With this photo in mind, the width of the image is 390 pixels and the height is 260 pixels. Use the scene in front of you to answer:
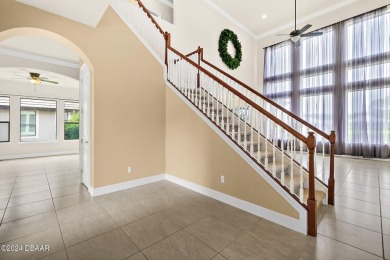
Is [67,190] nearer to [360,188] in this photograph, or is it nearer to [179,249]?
[179,249]

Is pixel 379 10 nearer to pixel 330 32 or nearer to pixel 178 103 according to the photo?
pixel 330 32

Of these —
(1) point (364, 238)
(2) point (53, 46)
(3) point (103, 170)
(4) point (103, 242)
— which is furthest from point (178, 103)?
(2) point (53, 46)

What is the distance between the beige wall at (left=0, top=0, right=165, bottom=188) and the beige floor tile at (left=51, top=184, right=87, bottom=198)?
684 millimetres

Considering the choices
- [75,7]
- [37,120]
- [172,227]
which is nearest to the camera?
[172,227]

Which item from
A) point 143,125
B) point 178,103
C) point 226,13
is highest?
point 226,13

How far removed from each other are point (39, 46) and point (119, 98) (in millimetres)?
3645

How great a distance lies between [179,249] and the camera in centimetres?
188

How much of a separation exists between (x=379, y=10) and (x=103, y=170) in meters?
9.79

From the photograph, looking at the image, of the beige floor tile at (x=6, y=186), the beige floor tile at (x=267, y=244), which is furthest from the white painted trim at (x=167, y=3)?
the beige floor tile at (x=267, y=244)

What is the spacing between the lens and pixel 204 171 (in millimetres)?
3357

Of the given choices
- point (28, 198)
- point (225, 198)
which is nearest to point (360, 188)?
point (225, 198)

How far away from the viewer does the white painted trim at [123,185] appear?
3.29 metres

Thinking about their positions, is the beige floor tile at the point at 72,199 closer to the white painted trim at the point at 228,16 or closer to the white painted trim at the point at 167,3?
the white painted trim at the point at 167,3

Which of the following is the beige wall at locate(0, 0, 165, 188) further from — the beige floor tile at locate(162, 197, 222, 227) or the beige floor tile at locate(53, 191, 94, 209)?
the beige floor tile at locate(162, 197, 222, 227)
